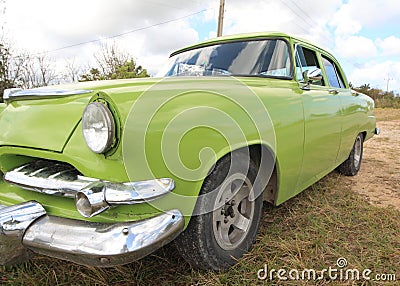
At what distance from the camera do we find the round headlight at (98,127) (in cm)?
152

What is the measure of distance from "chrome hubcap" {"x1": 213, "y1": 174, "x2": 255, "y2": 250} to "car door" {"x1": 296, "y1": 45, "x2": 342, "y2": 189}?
698 mm

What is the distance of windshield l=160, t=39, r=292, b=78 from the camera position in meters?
2.71

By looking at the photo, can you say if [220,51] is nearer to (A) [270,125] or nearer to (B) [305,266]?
(A) [270,125]

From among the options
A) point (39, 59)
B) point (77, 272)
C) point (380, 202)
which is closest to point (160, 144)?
point (77, 272)

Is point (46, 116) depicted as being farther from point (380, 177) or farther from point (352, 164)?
point (380, 177)

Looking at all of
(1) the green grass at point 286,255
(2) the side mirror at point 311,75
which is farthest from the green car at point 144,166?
(2) the side mirror at point 311,75

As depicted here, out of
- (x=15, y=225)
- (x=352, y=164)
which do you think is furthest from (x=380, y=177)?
(x=15, y=225)

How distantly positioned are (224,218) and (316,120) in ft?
4.30

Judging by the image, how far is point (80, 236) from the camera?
1477mm

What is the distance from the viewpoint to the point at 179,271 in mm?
2029

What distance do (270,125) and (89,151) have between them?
3.87 ft

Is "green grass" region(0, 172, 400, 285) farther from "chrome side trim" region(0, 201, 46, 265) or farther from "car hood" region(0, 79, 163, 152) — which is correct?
"car hood" region(0, 79, 163, 152)

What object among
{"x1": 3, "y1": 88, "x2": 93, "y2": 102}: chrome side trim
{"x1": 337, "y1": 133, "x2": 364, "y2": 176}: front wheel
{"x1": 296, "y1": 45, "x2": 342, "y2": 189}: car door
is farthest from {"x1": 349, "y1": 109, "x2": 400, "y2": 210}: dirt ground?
{"x1": 3, "y1": 88, "x2": 93, "y2": 102}: chrome side trim

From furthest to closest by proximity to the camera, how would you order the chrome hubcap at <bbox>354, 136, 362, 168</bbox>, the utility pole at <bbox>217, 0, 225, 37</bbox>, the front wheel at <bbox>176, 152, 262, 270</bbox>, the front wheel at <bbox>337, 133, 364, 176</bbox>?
the utility pole at <bbox>217, 0, 225, 37</bbox> < the chrome hubcap at <bbox>354, 136, 362, 168</bbox> < the front wheel at <bbox>337, 133, 364, 176</bbox> < the front wheel at <bbox>176, 152, 262, 270</bbox>
